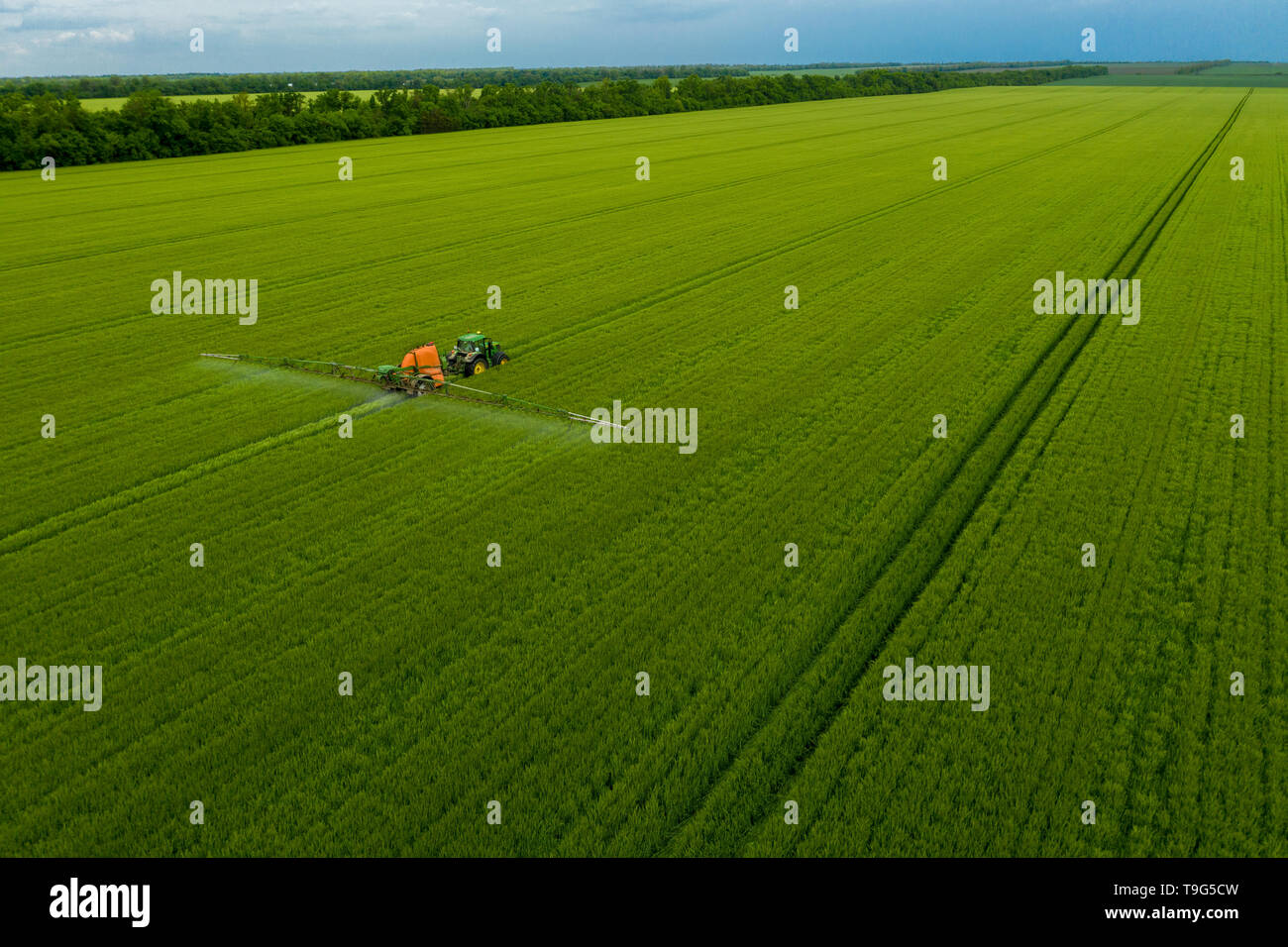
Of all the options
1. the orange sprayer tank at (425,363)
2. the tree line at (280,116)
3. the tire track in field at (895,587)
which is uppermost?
the tree line at (280,116)

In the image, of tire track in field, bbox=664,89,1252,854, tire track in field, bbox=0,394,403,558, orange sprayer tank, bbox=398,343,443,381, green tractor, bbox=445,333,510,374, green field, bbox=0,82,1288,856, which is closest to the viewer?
green field, bbox=0,82,1288,856

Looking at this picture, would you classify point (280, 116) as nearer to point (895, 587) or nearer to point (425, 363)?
point (425, 363)

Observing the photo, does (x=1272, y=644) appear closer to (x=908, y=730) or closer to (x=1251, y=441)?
(x=908, y=730)

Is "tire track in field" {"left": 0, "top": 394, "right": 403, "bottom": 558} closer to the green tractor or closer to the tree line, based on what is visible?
the green tractor

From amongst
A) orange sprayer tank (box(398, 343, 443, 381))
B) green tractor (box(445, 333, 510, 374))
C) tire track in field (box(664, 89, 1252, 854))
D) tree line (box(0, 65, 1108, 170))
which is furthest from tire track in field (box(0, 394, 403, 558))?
tree line (box(0, 65, 1108, 170))

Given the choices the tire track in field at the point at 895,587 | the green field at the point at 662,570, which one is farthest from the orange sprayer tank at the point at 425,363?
the tire track in field at the point at 895,587

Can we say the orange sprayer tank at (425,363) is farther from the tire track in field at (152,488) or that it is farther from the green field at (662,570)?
the tire track in field at (152,488)
